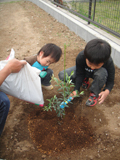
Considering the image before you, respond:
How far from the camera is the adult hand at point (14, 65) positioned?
53.8 inches

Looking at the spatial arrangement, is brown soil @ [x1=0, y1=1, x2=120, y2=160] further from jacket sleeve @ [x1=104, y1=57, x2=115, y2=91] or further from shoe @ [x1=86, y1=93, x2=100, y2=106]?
jacket sleeve @ [x1=104, y1=57, x2=115, y2=91]

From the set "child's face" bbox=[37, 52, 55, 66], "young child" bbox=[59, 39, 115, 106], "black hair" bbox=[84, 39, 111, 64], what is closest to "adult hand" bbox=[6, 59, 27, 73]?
"child's face" bbox=[37, 52, 55, 66]

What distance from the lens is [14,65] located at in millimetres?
1397

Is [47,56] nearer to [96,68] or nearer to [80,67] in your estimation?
[80,67]

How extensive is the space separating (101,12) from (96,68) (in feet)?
7.60

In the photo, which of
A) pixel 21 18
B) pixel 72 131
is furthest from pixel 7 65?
pixel 21 18

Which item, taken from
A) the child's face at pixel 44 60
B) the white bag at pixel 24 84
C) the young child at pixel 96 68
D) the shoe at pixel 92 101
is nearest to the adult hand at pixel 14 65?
the white bag at pixel 24 84

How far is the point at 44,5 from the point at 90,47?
4.85 m

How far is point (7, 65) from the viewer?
135 cm

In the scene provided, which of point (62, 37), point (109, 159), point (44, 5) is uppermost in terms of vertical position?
point (44, 5)

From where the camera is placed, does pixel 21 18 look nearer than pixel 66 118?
No

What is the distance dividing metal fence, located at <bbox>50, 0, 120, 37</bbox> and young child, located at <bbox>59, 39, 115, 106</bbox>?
3.62ft

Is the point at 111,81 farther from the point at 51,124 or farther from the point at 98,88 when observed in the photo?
the point at 51,124

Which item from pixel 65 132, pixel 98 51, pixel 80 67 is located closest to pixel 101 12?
pixel 80 67
